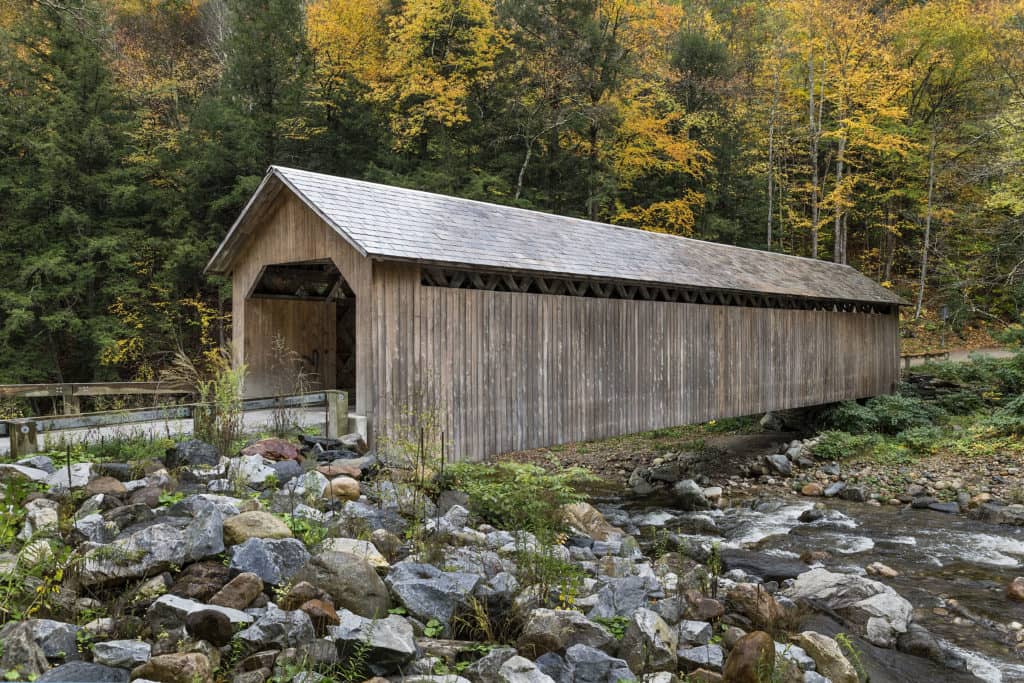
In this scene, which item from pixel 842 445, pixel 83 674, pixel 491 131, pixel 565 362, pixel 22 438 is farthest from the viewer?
pixel 491 131

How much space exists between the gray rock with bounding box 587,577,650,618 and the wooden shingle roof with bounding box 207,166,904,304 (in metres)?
4.09

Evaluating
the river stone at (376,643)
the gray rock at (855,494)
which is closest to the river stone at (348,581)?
the river stone at (376,643)

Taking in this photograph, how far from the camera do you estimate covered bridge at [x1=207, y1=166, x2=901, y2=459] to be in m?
7.75

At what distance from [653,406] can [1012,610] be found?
17.4ft

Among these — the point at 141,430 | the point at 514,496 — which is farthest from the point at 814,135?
the point at 141,430

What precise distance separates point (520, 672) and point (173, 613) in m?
1.70

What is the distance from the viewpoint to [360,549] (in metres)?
4.30

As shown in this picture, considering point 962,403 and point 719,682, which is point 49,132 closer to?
point 719,682

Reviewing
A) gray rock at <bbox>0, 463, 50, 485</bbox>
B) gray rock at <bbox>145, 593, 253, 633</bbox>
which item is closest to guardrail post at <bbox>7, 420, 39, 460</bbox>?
gray rock at <bbox>0, 463, 50, 485</bbox>

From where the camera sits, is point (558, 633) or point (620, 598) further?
point (620, 598)

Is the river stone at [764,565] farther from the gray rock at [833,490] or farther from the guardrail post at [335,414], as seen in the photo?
the gray rock at [833,490]

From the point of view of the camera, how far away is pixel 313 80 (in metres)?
18.4

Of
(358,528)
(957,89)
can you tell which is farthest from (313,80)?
(957,89)

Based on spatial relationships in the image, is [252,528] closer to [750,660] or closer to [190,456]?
[190,456]
